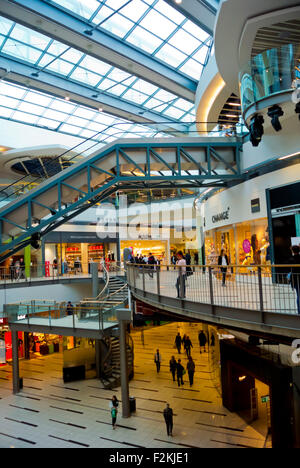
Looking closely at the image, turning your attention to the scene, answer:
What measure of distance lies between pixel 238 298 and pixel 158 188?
1266cm

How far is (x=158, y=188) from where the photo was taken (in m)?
20.7

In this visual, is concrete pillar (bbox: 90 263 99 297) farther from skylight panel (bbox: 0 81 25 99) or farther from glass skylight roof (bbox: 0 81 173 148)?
skylight panel (bbox: 0 81 25 99)

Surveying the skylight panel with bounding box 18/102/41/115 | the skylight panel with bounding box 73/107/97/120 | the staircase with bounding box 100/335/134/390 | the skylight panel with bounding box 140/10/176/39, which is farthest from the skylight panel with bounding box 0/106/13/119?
the staircase with bounding box 100/335/134/390

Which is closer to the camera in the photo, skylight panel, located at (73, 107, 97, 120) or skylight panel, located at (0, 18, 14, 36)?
skylight panel, located at (0, 18, 14, 36)

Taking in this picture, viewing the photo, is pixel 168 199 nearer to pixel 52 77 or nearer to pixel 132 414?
pixel 52 77

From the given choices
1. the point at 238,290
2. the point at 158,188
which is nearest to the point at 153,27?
the point at 158,188

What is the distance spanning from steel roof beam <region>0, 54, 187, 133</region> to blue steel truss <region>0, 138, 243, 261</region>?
144cm

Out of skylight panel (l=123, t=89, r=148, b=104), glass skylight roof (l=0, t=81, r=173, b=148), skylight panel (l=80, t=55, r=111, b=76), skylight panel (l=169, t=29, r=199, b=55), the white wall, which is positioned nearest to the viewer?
skylight panel (l=169, t=29, r=199, b=55)

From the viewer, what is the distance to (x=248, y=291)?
28.4 ft

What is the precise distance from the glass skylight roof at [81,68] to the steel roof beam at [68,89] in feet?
1.29

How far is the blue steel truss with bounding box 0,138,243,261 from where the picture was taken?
16.6 m

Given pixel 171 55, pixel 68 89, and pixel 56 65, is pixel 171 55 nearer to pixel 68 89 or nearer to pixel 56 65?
pixel 68 89

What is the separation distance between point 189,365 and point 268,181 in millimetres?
10545
